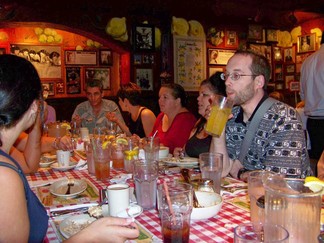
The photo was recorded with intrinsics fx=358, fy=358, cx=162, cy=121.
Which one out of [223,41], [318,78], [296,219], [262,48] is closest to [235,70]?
[296,219]

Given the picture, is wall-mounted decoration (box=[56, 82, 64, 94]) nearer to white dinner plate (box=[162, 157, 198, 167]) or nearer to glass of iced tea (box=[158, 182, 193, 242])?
white dinner plate (box=[162, 157, 198, 167])

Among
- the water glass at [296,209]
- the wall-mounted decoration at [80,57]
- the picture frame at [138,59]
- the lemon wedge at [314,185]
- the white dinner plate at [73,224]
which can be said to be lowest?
the white dinner plate at [73,224]

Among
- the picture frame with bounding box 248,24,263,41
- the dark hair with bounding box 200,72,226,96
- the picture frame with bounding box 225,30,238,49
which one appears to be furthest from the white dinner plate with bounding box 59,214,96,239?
the picture frame with bounding box 248,24,263,41

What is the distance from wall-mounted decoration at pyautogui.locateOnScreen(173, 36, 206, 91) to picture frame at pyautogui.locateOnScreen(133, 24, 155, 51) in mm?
442

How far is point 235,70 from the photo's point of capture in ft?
7.79

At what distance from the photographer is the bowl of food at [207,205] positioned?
1.40m

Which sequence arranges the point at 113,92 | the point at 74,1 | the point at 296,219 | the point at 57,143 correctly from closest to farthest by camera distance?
the point at 296,219 < the point at 57,143 < the point at 74,1 < the point at 113,92

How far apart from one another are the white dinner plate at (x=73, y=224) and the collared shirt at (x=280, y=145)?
3.83 feet

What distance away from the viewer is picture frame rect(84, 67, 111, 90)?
7494mm

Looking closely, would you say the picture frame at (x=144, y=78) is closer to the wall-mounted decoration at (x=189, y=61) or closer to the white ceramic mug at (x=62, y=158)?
the wall-mounted decoration at (x=189, y=61)

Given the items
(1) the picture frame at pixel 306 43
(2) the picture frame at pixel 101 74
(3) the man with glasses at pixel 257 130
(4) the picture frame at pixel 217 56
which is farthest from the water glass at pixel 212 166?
(1) the picture frame at pixel 306 43

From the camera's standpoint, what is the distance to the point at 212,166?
187 cm

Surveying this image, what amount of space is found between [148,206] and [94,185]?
1.74ft

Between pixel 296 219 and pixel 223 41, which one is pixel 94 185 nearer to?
pixel 296 219
